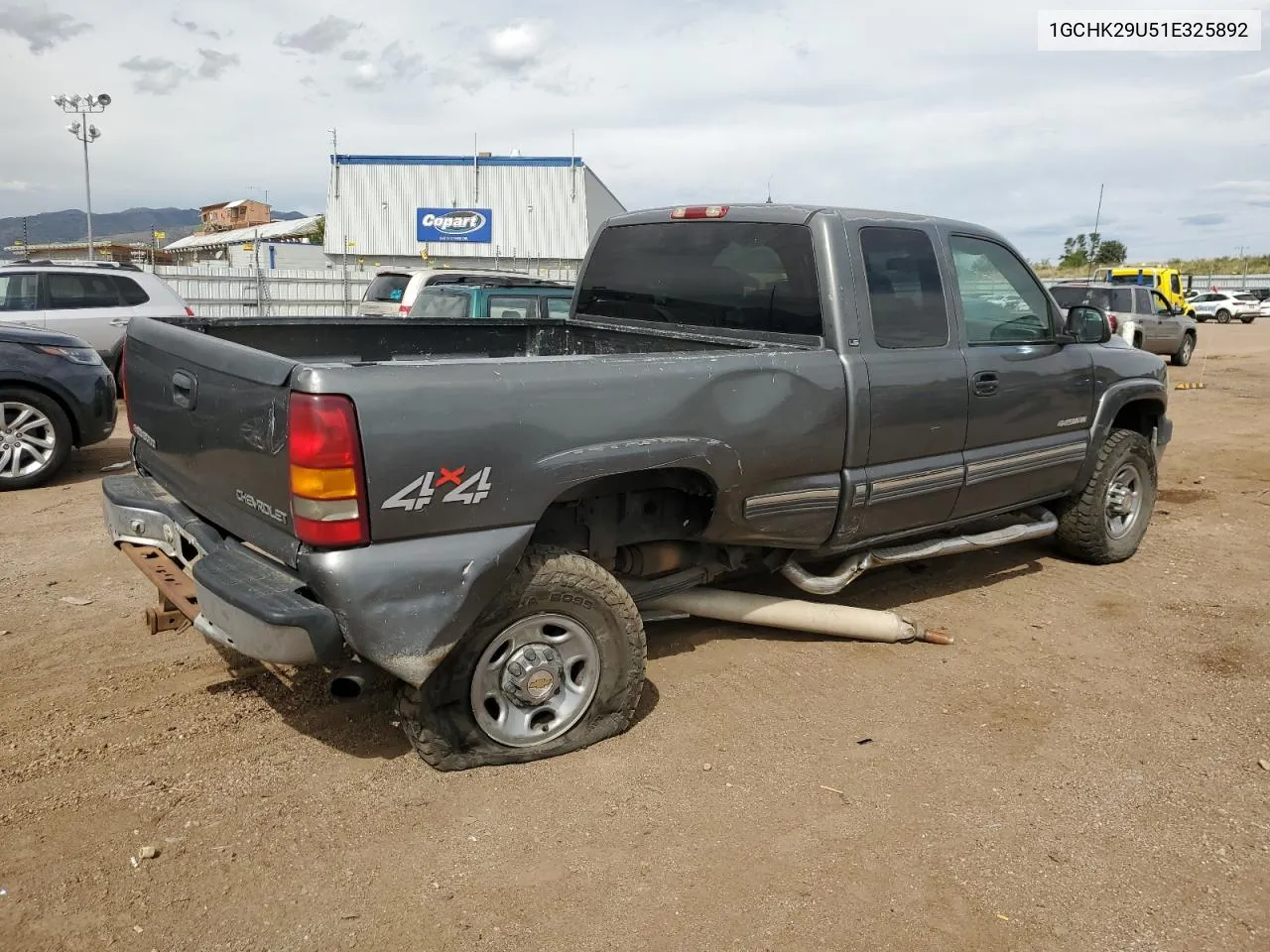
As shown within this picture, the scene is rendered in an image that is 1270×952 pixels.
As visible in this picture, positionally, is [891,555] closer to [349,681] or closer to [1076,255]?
[349,681]

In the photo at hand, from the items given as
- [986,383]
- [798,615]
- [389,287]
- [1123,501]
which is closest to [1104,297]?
[389,287]

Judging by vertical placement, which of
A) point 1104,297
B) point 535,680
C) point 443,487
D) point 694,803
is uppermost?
point 1104,297

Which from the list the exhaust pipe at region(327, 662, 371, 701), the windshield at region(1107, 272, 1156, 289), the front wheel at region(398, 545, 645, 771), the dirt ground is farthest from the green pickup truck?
the windshield at region(1107, 272, 1156, 289)

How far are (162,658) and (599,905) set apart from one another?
95.8 inches

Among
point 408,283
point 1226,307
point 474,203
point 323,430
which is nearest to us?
point 323,430

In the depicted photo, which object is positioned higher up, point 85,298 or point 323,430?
point 85,298

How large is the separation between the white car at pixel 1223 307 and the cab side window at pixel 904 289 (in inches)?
1712

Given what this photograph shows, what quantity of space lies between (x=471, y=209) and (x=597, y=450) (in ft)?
110

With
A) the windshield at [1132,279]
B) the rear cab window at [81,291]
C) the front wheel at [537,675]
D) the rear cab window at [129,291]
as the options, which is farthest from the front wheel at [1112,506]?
the windshield at [1132,279]

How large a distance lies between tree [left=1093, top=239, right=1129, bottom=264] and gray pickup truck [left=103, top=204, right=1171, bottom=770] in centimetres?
7396

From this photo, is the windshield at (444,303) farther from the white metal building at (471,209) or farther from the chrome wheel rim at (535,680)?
the white metal building at (471,209)

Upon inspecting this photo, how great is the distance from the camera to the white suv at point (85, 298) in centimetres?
1091

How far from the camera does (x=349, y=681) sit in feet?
10.2

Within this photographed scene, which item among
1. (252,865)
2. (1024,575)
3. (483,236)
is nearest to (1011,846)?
(252,865)
